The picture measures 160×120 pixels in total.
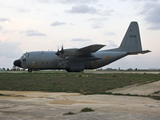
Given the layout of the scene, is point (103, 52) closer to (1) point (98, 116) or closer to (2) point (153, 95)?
(2) point (153, 95)

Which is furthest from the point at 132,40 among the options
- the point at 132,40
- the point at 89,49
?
the point at 89,49

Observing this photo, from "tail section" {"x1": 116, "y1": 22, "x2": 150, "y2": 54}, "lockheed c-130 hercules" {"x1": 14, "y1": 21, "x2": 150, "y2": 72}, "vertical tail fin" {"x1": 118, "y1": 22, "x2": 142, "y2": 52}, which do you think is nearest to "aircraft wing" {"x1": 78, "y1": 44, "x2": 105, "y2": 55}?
"lockheed c-130 hercules" {"x1": 14, "y1": 21, "x2": 150, "y2": 72}

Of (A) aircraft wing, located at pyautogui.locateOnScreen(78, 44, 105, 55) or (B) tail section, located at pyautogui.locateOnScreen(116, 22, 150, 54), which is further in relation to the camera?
(B) tail section, located at pyautogui.locateOnScreen(116, 22, 150, 54)

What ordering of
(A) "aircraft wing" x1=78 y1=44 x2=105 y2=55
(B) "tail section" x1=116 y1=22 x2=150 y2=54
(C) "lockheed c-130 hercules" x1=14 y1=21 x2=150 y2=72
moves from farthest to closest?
(B) "tail section" x1=116 y1=22 x2=150 y2=54
(C) "lockheed c-130 hercules" x1=14 y1=21 x2=150 y2=72
(A) "aircraft wing" x1=78 y1=44 x2=105 y2=55

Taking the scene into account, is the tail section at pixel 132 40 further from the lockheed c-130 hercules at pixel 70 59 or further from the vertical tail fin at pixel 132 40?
the lockheed c-130 hercules at pixel 70 59

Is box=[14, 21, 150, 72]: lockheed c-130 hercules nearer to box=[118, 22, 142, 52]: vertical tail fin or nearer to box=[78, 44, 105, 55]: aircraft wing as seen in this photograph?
box=[78, 44, 105, 55]: aircraft wing

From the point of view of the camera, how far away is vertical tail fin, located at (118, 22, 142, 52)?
37.6 m

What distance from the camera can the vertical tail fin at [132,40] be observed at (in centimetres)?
3762

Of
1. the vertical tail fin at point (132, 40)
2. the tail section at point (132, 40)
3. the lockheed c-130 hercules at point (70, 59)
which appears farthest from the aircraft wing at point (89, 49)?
the vertical tail fin at point (132, 40)

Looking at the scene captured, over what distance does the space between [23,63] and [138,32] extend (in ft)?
70.0

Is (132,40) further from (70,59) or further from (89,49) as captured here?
(70,59)

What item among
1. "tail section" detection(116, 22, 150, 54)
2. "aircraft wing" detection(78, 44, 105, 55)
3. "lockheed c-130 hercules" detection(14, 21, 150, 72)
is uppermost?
"tail section" detection(116, 22, 150, 54)

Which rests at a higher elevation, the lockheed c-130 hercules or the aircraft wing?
the aircraft wing

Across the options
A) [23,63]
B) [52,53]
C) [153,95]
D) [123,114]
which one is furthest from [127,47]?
[123,114]
